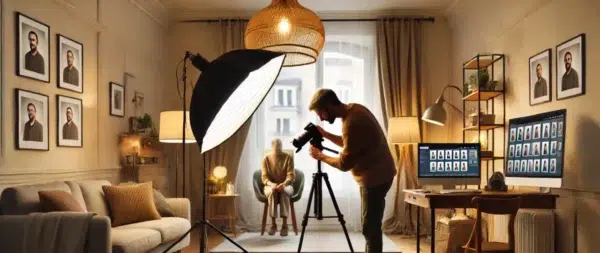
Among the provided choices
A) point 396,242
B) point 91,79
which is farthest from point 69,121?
point 396,242

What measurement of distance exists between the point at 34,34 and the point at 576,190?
406 centimetres

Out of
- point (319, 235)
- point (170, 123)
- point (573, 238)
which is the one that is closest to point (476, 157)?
point (573, 238)

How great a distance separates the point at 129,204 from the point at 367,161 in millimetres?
2173

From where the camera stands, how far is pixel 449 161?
4.84m

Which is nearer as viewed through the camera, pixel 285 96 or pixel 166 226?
pixel 166 226

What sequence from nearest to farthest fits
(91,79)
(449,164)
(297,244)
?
(449,164) → (91,79) → (297,244)

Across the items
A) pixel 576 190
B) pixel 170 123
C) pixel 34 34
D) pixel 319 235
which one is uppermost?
pixel 34 34

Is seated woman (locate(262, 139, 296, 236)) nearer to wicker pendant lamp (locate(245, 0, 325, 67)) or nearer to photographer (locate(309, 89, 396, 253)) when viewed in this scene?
wicker pendant lamp (locate(245, 0, 325, 67))

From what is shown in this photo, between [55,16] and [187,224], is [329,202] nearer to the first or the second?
[187,224]

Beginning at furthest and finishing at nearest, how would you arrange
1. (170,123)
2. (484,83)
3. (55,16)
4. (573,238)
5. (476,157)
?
(170,123), (484,83), (476,157), (55,16), (573,238)

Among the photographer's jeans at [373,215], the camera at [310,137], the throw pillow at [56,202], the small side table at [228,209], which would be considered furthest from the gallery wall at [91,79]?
the photographer's jeans at [373,215]

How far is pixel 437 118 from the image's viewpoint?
226 inches

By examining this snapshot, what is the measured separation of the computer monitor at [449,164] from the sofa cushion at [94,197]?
2.62 m

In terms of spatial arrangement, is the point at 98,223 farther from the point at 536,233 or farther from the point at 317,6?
the point at 317,6
